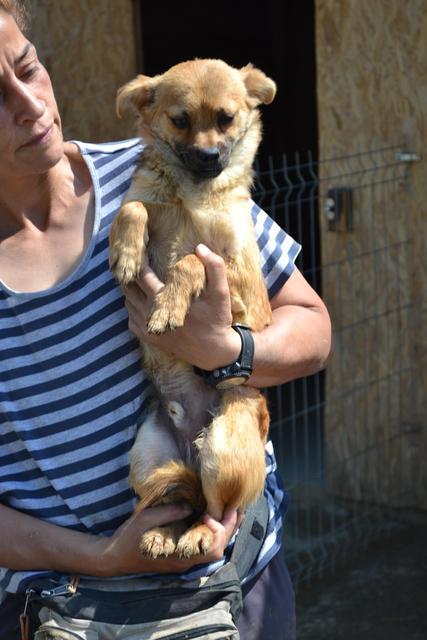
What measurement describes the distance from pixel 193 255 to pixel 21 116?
59 cm

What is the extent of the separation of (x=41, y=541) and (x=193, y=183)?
1.06 m

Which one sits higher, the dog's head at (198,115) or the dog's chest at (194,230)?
the dog's head at (198,115)

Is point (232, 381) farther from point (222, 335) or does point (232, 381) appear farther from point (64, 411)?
point (64, 411)

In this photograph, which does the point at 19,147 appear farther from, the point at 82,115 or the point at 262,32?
the point at 262,32

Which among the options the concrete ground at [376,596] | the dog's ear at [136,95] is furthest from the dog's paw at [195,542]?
the concrete ground at [376,596]

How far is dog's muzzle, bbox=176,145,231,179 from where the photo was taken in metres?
2.74

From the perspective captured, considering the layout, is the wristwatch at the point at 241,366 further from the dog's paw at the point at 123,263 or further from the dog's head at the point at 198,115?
the dog's head at the point at 198,115

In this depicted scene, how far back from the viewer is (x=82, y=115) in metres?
5.95

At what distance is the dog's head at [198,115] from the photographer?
9.09ft

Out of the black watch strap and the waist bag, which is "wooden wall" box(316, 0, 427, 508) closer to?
the black watch strap

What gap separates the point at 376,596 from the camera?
4.91 metres

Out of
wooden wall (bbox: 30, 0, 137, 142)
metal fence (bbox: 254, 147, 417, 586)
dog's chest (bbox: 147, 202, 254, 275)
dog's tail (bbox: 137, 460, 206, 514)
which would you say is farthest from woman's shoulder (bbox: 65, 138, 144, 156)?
wooden wall (bbox: 30, 0, 137, 142)

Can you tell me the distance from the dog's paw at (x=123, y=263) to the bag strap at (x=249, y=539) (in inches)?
22.9

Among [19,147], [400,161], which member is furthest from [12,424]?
[400,161]
